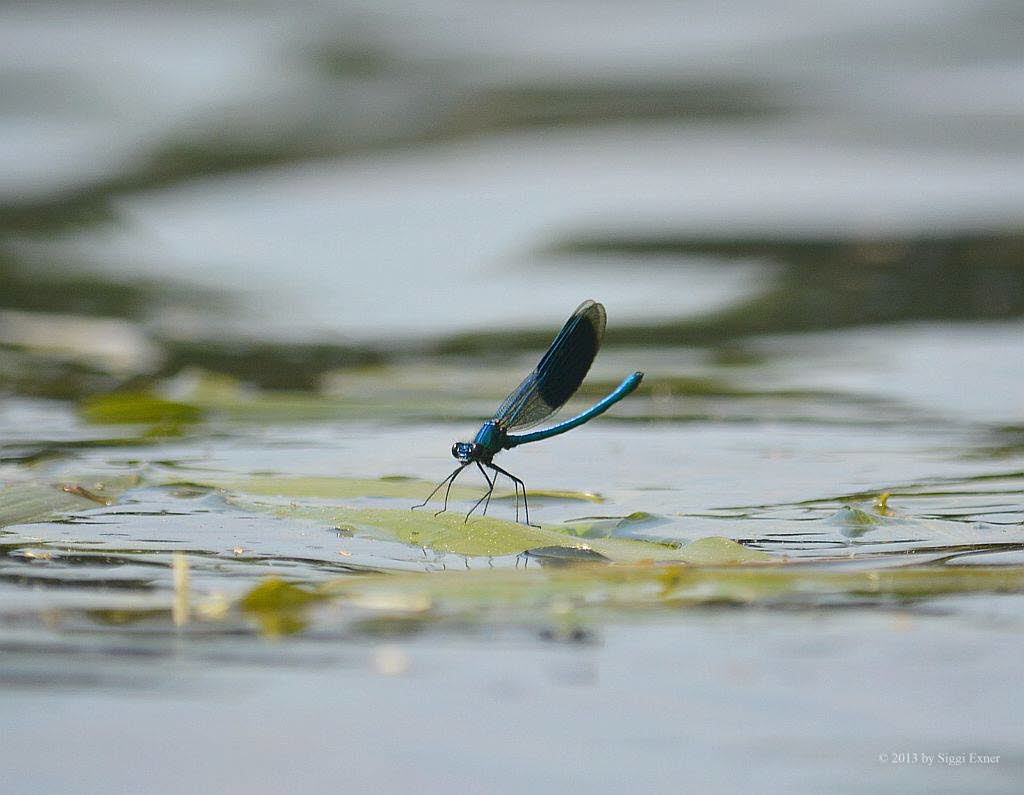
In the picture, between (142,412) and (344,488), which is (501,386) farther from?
(344,488)

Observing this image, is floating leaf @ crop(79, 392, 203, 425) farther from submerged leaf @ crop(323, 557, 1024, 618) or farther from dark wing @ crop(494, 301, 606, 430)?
submerged leaf @ crop(323, 557, 1024, 618)

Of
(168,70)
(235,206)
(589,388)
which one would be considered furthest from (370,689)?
(168,70)

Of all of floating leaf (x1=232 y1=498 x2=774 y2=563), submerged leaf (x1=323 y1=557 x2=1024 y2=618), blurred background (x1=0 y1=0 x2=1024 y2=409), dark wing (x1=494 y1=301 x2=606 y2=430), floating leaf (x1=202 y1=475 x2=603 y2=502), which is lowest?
submerged leaf (x1=323 y1=557 x2=1024 y2=618)

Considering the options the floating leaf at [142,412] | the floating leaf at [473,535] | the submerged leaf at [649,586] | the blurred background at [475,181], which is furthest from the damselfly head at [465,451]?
the blurred background at [475,181]

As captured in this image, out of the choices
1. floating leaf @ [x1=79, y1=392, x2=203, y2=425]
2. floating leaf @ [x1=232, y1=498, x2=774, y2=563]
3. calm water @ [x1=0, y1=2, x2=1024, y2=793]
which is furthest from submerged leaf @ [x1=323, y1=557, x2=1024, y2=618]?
floating leaf @ [x1=79, y1=392, x2=203, y2=425]

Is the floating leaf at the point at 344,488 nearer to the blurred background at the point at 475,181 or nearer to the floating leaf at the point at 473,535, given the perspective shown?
the floating leaf at the point at 473,535
